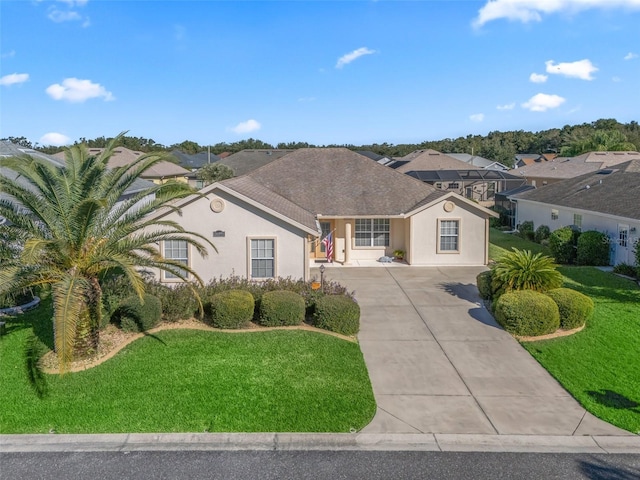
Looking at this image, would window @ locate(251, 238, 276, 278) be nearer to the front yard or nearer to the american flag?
the american flag

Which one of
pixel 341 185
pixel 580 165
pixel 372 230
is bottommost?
pixel 372 230

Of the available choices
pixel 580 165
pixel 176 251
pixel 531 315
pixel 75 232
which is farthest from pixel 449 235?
pixel 580 165

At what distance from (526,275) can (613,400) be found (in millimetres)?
5695

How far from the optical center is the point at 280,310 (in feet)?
49.1

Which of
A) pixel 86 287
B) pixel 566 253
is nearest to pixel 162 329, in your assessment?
pixel 86 287

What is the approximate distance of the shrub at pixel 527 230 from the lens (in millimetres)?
31389

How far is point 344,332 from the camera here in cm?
1478

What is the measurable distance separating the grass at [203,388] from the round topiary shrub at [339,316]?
47cm

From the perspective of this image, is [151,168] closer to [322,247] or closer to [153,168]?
[153,168]

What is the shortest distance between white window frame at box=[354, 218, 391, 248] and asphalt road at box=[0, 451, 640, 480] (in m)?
16.4

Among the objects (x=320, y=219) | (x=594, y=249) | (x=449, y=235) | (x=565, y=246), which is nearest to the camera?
(x=594, y=249)

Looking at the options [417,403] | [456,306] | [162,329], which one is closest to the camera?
[417,403]

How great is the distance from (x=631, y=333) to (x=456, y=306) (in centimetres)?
492

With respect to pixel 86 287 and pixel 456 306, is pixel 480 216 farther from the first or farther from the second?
pixel 86 287
